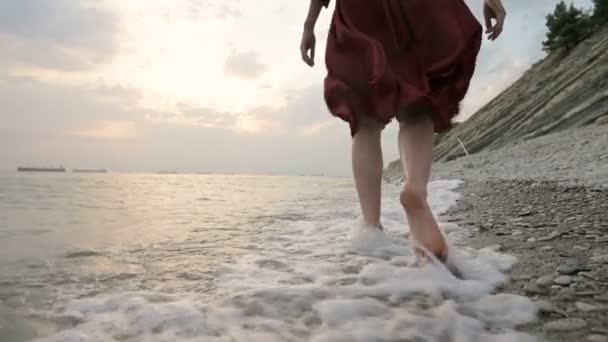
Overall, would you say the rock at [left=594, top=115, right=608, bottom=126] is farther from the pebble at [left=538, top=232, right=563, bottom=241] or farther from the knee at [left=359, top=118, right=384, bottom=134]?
the knee at [left=359, top=118, right=384, bottom=134]

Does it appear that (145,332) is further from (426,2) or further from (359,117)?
(426,2)

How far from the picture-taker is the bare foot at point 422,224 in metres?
1.96

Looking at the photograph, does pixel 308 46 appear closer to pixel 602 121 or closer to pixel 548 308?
pixel 548 308

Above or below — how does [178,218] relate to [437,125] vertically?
below

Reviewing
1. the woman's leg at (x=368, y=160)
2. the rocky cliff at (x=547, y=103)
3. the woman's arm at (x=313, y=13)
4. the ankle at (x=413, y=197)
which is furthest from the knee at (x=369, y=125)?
the rocky cliff at (x=547, y=103)

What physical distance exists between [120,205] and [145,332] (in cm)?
485

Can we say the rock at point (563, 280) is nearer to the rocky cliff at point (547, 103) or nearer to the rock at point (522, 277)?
the rock at point (522, 277)

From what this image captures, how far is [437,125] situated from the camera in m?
2.28

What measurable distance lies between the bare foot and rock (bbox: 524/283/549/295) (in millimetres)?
374

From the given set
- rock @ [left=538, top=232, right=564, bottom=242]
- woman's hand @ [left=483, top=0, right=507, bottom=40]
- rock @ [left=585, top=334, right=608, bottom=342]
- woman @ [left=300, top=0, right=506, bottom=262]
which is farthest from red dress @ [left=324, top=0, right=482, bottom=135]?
rock @ [left=585, top=334, right=608, bottom=342]

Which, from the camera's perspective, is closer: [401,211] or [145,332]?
[145,332]

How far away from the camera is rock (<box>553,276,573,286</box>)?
1.66 metres

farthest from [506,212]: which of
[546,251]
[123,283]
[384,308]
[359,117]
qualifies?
[123,283]

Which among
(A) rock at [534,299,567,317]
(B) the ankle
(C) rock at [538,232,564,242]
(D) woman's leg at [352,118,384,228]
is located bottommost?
(A) rock at [534,299,567,317]
